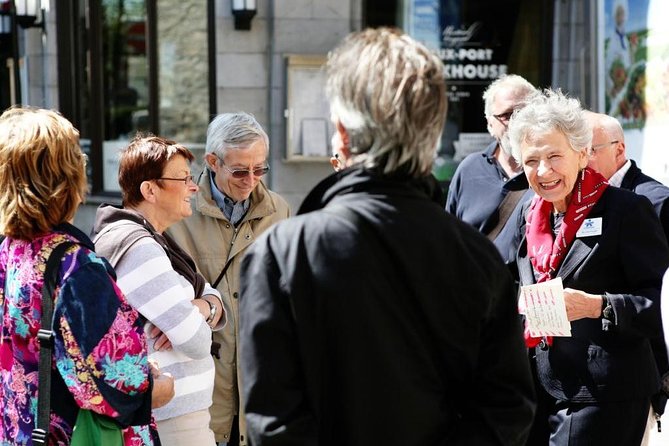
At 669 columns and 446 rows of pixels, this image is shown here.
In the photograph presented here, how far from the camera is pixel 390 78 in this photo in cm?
213

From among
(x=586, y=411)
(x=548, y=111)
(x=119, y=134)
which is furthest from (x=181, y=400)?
(x=119, y=134)

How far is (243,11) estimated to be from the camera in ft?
27.6

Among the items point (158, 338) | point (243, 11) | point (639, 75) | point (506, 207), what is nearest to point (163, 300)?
point (158, 338)

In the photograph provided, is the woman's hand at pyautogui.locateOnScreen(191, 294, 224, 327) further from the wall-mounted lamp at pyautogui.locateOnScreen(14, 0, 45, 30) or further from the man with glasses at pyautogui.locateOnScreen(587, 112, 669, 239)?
the wall-mounted lamp at pyautogui.locateOnScreen(14, 0, 45, 30)

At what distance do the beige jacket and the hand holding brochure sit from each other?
3.86 feet

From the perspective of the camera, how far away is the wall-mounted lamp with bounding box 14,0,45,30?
9883 millimetres

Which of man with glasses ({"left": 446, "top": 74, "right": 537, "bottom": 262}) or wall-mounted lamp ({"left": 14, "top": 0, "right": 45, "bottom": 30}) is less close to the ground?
wall-mounted lamp ({"left": 14, "top": 0, "right": 45, "bottom": 30})

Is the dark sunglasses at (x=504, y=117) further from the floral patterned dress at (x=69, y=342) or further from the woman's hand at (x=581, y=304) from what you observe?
the floral patterned dress at (x=69, y=342)

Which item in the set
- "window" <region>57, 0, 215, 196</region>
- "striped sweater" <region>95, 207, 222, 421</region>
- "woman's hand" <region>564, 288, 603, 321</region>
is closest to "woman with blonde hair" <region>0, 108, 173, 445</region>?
"striped sweater" <region>95, 207, 222, 421</region>

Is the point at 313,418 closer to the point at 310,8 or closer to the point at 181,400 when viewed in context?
the point at 181,400

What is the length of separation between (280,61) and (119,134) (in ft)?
7.18

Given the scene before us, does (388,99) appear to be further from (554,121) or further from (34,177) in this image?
(554,121)

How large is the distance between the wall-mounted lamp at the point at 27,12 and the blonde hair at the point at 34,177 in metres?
7.67

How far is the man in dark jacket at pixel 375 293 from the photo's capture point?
2.12 m
